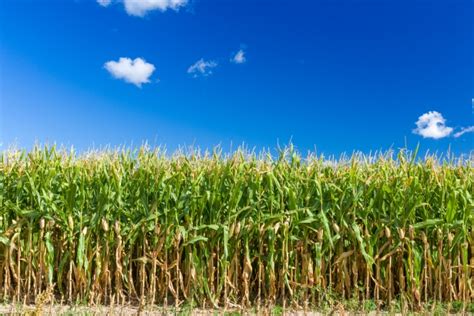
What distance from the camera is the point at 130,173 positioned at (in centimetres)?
746

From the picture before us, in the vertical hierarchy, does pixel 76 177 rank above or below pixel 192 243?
above

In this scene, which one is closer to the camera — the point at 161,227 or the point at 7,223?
the point at 161,227

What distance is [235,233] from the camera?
6973mm

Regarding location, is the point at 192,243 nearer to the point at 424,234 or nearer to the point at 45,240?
the point at 45,240

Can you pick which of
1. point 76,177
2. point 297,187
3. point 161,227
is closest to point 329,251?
point 297,187

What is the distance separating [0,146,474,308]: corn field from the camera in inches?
275

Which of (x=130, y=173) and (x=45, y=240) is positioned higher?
(x=130, y=173)

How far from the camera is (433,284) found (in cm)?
759

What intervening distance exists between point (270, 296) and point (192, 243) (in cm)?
127

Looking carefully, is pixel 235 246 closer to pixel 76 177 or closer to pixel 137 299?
pixel 137 299

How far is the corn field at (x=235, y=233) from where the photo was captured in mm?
6988

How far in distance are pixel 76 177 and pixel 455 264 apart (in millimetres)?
5506

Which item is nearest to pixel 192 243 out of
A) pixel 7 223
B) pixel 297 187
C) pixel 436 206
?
pixel 297 187

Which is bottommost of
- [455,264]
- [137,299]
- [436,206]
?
[137,299]
